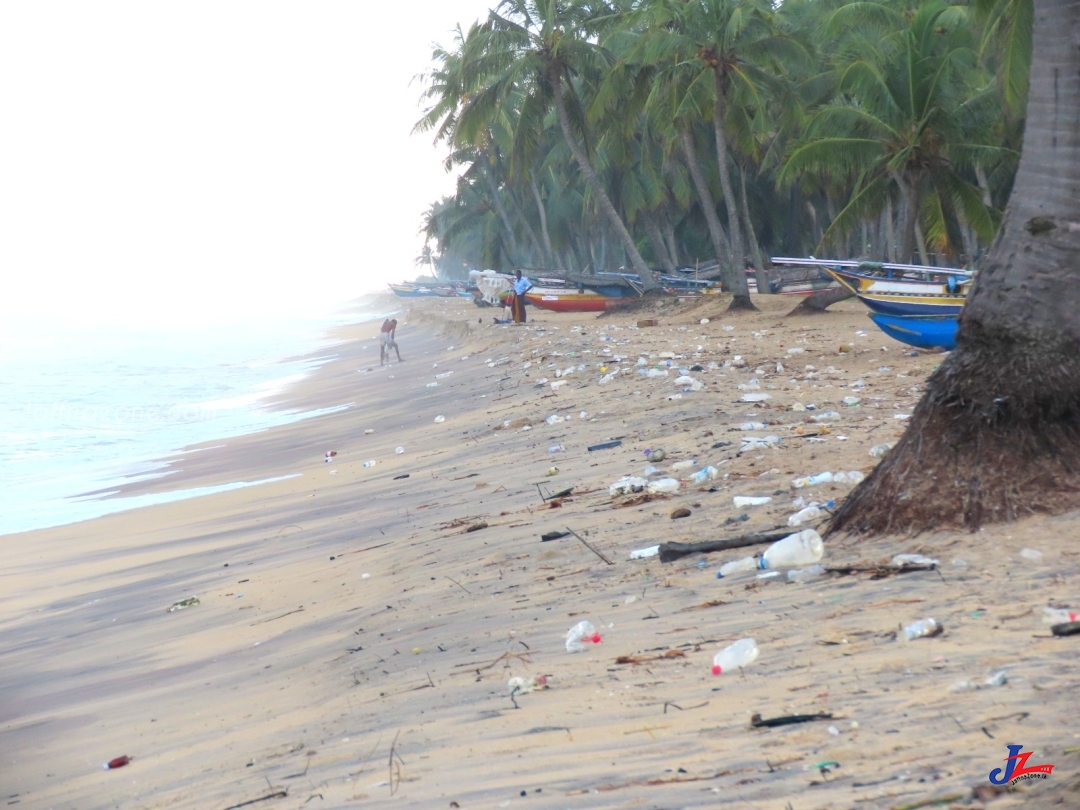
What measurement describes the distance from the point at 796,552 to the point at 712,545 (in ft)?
1.71

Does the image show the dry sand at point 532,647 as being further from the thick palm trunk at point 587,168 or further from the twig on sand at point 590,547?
the thick palm trunk at point 587,168

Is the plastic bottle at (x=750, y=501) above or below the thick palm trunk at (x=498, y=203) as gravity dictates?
below

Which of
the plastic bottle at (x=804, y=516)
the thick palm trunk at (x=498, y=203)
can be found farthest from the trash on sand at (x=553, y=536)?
the thick palm trunk at (x=498, y=203)

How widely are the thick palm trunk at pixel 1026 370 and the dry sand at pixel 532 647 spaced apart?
8.0 inches

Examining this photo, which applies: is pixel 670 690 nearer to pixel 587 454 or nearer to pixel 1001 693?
pixel 1001 693

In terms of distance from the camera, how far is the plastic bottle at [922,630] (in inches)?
143

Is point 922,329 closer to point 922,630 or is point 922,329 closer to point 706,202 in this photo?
point 922,630

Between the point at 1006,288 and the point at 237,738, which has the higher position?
the point at 1006,288

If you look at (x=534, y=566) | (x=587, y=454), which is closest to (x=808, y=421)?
(x=587, y=454)

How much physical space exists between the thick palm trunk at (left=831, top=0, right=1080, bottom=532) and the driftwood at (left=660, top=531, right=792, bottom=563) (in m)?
0.41

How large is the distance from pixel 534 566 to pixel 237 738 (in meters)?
1.85

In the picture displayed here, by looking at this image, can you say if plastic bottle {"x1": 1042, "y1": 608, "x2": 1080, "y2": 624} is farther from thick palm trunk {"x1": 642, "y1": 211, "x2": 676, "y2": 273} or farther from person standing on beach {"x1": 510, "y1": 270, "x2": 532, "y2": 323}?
thick palm trunk {"x1": 642, "y1": 211, "x2": 676, "y2": 273}

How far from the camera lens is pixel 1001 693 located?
3.06 meters

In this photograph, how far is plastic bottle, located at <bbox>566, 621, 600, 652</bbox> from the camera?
4.33 meters
